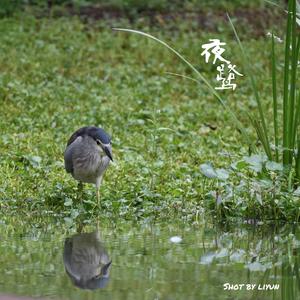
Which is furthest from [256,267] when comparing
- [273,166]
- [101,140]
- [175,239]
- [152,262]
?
[101,140]

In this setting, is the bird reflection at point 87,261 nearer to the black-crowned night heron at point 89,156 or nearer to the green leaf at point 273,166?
the black-crowned night heron at point 89,156

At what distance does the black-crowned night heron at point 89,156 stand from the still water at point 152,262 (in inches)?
31.4

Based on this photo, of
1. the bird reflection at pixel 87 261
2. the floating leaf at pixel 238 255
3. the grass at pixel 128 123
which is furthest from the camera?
the grass at pixel 128 123

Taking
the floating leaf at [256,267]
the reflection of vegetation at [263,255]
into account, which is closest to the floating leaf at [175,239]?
the reflection of vegetation at [263,255]

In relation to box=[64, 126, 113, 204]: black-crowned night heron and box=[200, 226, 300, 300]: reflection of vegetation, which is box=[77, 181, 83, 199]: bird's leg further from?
box=[200, 226, 300, 300]: reflection of vegetation

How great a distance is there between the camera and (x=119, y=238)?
7.83 meters

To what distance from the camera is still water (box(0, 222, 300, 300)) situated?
609cm

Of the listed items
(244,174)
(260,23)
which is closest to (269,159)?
(244,174)

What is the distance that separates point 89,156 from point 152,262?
2435mm

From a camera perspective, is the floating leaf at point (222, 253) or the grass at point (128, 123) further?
the grass at point (128, 123)

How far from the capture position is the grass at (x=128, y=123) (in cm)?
880

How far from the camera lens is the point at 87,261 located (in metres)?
7.05

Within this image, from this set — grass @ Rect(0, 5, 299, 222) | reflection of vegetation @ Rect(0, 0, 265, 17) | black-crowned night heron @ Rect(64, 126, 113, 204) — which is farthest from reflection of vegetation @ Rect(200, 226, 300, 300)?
reflection of vegetation @ Rect(0, 0, 265, 17)

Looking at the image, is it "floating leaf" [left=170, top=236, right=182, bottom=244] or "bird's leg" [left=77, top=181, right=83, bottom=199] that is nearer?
"floating leaf" [left=170, top=236, right=182, bottom=244]
